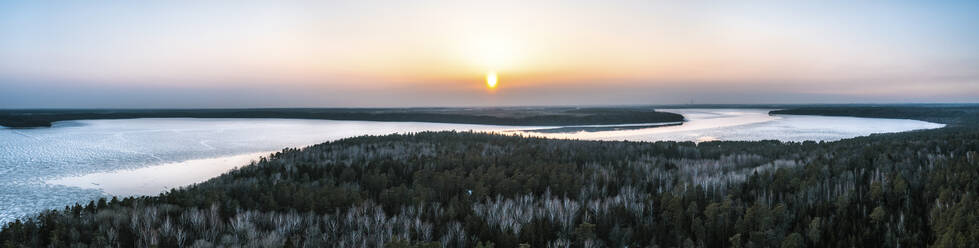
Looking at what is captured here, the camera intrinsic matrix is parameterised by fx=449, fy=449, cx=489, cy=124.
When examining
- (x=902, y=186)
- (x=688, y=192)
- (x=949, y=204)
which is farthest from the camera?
(x=688, y=192)

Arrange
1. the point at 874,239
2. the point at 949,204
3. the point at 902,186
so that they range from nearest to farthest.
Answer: the point at 874,239, the point at 949,204, the point at 902,186

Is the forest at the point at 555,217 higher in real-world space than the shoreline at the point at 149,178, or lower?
higher

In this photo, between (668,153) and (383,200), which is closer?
(383,200)

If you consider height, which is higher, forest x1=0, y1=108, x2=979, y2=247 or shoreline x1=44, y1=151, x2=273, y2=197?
Result: forest x1=0, y1=108, x2=979, y2=247

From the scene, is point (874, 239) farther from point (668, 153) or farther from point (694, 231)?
point (668, 153)

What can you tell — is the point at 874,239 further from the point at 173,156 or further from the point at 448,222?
the point at 173,156

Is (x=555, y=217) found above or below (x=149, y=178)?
above

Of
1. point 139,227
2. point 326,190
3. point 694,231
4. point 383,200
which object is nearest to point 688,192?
point 694,231

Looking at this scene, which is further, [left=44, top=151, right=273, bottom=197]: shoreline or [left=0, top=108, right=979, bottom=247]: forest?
[left=44, top=151, right=273, bottom=197]: shoreline

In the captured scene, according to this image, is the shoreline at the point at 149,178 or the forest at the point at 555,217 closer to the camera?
the forest at the point at 555,217

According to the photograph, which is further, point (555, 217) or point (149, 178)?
point (149, 178)
